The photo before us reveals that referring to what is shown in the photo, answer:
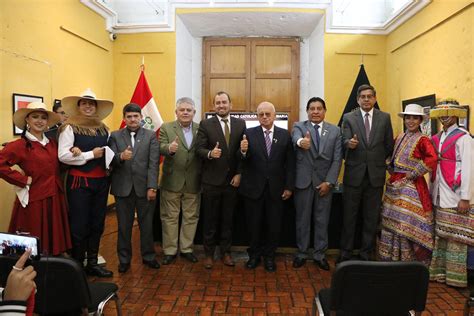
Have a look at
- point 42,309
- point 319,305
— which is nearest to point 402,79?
point 319,305

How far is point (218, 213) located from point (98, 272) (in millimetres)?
1190

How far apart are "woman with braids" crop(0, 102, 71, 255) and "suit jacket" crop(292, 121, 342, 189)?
210cm

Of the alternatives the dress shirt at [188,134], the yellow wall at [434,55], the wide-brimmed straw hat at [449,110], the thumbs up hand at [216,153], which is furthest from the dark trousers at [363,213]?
the dress shirt at [188,134]

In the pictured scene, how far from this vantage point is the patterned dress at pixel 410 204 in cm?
328

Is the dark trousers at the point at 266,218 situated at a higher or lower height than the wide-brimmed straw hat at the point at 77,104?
lower

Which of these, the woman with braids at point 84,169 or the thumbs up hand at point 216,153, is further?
the thumbs up hand at point 216,153

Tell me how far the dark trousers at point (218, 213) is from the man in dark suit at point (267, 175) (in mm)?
149

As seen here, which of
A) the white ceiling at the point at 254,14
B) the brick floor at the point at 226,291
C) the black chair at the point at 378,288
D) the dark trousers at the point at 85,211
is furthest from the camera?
the white ceiling at the point at 254,14

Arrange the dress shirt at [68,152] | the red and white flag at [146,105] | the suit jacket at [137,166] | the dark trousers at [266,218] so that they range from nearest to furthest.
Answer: the dress shirt at [68,152] → the suit jacket at [137,166] → the dark trousers at [266,218] → the red and white flag at [146,105]

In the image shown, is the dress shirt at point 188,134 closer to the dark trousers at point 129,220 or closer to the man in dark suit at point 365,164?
the dark trousers at point 129,220

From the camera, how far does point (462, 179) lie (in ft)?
10.1

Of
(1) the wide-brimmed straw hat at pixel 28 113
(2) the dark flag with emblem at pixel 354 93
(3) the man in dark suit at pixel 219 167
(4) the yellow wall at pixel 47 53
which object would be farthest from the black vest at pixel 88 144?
(2) the dark flag with emblem at pixel 354 93

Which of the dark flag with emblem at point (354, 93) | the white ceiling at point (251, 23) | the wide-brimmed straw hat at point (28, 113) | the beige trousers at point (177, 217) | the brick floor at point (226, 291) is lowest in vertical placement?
the brick floor at point (226, 291)

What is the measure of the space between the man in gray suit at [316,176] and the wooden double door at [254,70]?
3.20 m
